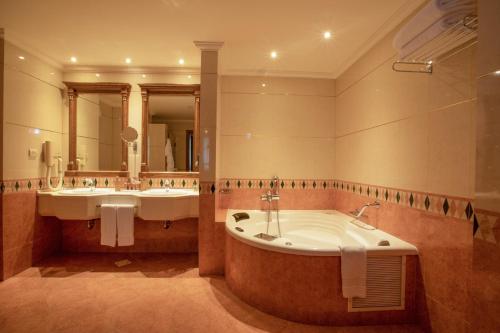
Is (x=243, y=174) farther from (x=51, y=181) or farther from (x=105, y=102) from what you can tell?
(x=51, y=181)

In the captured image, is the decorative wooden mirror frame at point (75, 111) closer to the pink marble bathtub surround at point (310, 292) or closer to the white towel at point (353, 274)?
the pink marble bathtub surround at point (310, 292)

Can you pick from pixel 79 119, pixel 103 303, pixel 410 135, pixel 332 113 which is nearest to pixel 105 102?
pixel 79 119

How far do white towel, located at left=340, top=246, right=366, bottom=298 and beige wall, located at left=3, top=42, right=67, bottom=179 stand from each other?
285cm

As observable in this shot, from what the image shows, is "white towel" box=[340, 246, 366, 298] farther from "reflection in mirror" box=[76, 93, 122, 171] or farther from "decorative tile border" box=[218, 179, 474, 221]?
"reflection in mirror" box=[76, 93, 122, 171]

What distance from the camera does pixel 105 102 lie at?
9.53ft

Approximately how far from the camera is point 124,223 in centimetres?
243

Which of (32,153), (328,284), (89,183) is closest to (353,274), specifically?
(328,284)

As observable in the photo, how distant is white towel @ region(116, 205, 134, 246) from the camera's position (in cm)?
242

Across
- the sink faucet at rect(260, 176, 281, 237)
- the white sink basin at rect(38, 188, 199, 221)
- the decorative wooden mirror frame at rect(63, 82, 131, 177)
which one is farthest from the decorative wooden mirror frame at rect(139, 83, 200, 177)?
the sink faucet at rect(260, 176, 281, 237)

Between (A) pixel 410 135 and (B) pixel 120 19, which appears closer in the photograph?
(A) pixel 410 135

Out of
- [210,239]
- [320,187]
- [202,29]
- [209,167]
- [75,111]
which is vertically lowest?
[210,239]

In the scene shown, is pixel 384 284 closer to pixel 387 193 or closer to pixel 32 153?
pixel 387 193

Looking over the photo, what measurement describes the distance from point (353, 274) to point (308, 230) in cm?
103

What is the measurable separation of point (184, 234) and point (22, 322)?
148 centimetres
